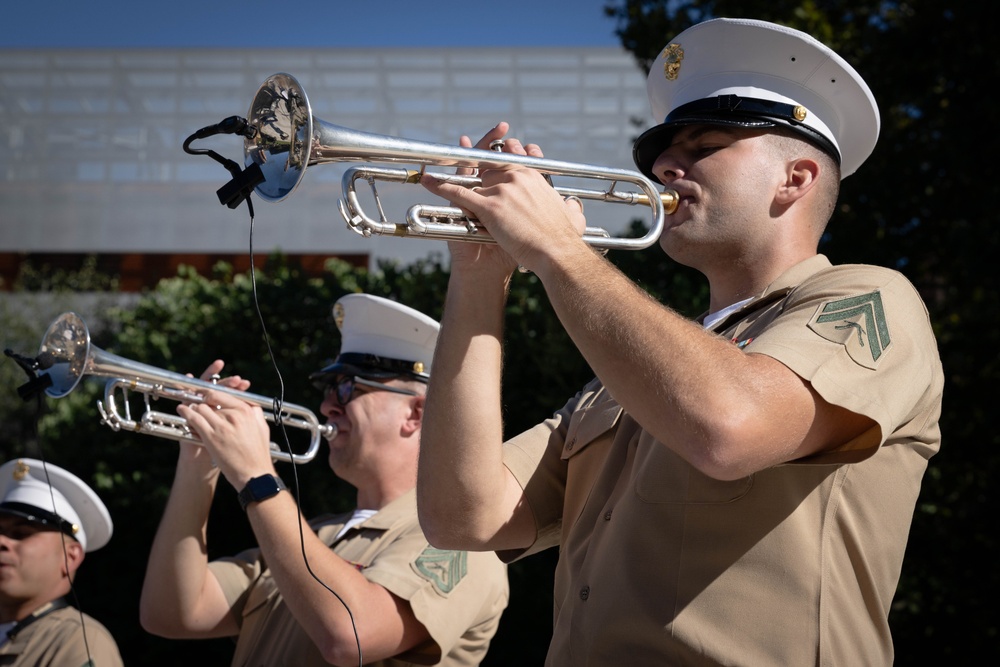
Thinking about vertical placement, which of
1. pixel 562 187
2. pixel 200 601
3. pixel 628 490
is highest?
pixel 562 187

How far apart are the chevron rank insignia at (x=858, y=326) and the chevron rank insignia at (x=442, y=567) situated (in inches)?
73.7

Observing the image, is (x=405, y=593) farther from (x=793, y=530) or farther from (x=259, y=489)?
(x=793, y=530)

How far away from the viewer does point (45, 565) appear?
5.19m

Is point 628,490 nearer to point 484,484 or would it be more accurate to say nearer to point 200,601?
point 484,484

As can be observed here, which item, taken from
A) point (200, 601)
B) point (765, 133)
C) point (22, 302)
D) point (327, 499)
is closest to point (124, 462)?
point (327, 499)

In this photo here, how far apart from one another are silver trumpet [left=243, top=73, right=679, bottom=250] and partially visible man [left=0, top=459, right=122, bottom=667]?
2910 millimetres

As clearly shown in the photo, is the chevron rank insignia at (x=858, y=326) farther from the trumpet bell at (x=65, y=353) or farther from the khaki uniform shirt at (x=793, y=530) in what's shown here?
the trumpet bell at (x=65, y=353)

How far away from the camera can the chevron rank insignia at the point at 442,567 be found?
3615mm

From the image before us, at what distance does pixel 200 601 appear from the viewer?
416 cm

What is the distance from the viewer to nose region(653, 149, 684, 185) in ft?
8.61

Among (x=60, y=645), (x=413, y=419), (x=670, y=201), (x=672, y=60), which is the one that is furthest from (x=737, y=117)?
(x=60, y=645)

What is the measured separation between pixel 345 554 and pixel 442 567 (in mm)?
530

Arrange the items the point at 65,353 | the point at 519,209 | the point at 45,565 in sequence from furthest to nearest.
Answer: the point at 45,565 → the point at 65,353 → the point at 519,209

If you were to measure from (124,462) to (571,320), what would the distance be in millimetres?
5283
